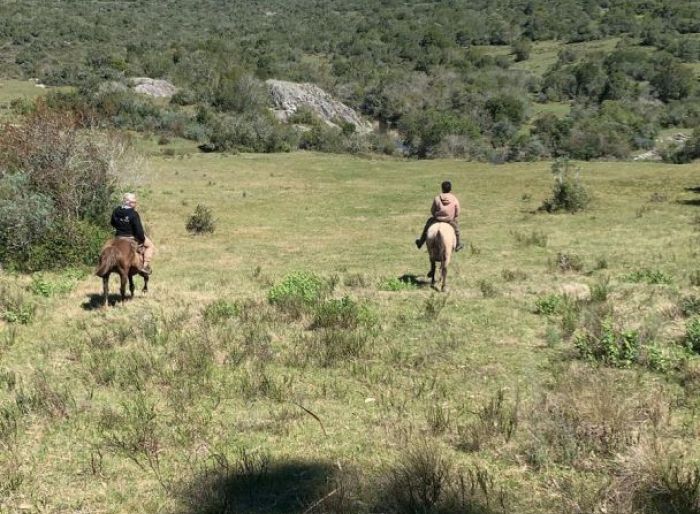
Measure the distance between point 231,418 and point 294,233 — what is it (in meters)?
19.2

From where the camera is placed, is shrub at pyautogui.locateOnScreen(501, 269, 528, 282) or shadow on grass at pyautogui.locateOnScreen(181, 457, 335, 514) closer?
shadow on grass at pyautogui.locateOnScreen(181, 457, 335, 514)

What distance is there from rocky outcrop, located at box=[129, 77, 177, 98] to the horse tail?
6528cm

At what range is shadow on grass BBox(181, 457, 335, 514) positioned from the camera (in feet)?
16.6

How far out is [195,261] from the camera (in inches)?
815

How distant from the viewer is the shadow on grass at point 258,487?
5074 millimetres

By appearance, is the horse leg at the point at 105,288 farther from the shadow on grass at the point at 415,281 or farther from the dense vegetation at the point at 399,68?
the dense vegetation at the point at 399,68

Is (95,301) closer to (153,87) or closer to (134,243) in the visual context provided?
(134,243)

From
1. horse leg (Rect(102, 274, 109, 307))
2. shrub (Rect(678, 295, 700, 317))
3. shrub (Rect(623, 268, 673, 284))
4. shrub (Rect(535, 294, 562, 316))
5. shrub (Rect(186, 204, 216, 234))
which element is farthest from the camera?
shrub (Rect(186, 204, 216, 234))

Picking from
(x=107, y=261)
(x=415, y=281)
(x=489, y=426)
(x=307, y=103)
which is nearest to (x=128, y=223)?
(x=107, y=261)

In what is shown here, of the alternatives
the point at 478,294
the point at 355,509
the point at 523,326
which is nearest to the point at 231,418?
the point at 355,509

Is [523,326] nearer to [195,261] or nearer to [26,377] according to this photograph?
[26,377]

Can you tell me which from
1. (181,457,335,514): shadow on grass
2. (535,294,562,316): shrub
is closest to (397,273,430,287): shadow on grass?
(535,294,562,316): shrub

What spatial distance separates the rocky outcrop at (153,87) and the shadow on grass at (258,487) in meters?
72.6

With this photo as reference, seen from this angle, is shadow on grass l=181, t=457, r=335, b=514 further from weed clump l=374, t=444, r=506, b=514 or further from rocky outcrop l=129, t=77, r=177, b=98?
rocky outcrop l=129, t=77, r=177, b=98
